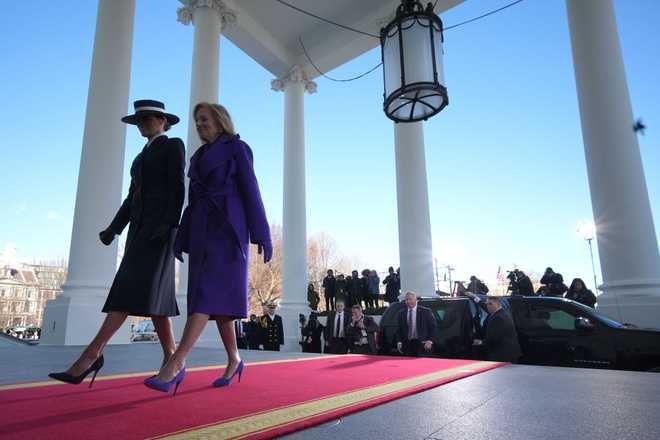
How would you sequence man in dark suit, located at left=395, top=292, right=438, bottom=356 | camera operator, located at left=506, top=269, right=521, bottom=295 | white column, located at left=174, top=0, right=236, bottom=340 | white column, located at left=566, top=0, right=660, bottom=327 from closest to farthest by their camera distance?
man in dark suit, located at left=395, top=292, right=438, bottom=356 < white column, located at left=566, top=0, right=660, bottom=327 < white column, located at left=174, top=0, right=236, bottom=340 < camera operator, located at left=506, top=269, right=521, bottom=295

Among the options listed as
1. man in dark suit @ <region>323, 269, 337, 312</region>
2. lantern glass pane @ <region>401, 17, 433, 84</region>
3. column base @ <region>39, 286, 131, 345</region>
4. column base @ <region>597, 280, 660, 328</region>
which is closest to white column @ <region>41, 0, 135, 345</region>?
column base @ <region>39, 286, 131, 345</region>

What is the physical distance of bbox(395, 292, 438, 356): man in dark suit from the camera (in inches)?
307

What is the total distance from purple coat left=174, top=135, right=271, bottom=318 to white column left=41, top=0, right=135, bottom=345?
632 centimetres

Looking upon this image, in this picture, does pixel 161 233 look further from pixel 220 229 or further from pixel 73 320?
pixel 73 320

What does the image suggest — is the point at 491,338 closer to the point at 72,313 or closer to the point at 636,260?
the point at 636,260

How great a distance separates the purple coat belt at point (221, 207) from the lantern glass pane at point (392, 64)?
366cm

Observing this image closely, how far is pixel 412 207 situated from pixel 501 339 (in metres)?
7.84

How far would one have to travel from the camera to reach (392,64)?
6246 millimetres

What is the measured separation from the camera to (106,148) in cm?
907


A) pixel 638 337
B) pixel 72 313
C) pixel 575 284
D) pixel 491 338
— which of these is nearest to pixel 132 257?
pixel 491 338

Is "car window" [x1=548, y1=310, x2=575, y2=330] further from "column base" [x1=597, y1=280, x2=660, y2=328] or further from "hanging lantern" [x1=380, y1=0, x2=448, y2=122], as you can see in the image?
"hanging lantern" [x1=380, y1=0, x2=448, y2=122]

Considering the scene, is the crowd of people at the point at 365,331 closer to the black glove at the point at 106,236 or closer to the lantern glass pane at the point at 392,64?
the lantern glass pane at the point at 392,64

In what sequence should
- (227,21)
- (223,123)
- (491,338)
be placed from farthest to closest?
(227,21)
(491,338)
(223,123)

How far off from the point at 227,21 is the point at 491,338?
40.4 ft
